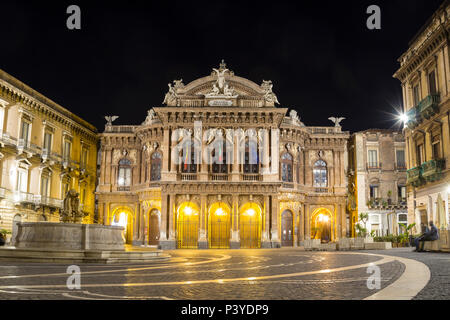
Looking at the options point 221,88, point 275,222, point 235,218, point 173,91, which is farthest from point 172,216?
point 221,88

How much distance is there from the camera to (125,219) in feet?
138

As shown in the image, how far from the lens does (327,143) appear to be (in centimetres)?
4231

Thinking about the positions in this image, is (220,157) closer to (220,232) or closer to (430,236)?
(220,232)

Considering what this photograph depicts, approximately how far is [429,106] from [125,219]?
2796cm

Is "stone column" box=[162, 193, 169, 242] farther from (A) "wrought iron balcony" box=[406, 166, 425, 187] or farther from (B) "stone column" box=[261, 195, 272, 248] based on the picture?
(A) "wrought iron balcony" box=[406, 166, 425, 187]

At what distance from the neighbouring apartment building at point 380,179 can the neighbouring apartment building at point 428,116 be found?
12.9m

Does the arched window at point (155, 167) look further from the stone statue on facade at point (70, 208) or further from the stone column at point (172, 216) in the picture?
the stone statue on facade at point (70, 208)

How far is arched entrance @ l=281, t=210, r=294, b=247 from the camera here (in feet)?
127

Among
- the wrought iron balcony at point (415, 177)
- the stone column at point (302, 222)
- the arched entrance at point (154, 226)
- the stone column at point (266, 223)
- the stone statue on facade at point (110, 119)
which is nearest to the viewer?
the wrought iron balcony at point (415, 177)

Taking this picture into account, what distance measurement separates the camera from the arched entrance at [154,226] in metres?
38.5

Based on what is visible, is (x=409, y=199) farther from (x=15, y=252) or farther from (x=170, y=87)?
(x=15, y=252)

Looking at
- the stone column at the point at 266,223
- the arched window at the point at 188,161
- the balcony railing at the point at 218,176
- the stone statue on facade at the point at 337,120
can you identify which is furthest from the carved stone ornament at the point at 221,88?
the stone statue on facade at the point at 337,120

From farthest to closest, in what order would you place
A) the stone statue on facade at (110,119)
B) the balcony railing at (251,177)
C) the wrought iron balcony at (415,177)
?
the stone statue on facade at (110,119), the balcony railing at (251,177), the wrought iron balcony at (415,177)
